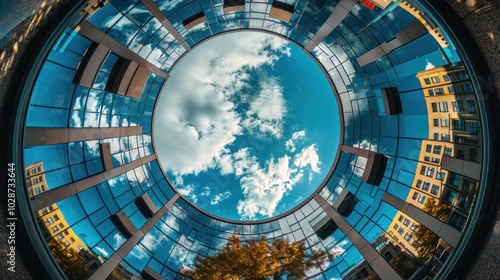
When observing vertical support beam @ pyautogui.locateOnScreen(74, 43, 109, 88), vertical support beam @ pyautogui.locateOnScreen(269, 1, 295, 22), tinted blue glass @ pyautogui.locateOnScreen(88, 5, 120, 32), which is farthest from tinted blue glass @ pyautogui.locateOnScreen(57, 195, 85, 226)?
vertical support beam @ pyautogui.locateOnScreen(269, 1, 295, 22)

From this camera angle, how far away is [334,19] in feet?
59.9

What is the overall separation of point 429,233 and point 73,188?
72.5ft

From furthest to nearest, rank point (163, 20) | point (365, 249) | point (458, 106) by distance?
point (163, 20) < point (365, 249) < point (458, 106)

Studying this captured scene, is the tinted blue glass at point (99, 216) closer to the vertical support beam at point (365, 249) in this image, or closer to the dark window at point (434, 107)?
the vertical support beam at point (365, 249)

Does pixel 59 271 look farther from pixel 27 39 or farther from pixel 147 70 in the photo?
pixel 147 70

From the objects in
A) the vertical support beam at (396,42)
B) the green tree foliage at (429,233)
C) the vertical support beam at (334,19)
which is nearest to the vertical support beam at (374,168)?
the green tree foliage at (429,233)

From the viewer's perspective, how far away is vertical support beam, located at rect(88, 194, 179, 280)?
1757 cm

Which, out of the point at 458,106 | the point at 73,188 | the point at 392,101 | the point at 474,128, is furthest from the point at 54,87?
the point at 458,106

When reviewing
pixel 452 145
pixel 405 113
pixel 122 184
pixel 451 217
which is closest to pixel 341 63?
pixel 405 113

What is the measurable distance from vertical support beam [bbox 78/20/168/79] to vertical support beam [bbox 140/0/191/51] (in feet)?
10.7

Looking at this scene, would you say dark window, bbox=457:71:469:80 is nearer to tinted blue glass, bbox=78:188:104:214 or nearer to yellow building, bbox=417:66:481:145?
yellow building, bbox=417:66:481:145

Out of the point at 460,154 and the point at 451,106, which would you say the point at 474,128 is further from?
the point at 451,106

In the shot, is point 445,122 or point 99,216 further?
point 99,216

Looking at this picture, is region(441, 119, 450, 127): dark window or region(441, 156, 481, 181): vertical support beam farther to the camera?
region(441, 119, 450, 127): dark window
